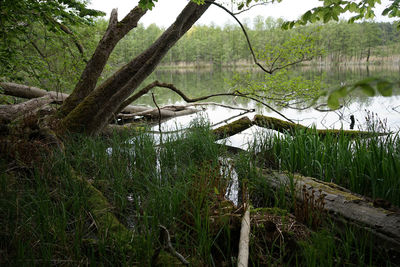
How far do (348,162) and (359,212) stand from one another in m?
1.39

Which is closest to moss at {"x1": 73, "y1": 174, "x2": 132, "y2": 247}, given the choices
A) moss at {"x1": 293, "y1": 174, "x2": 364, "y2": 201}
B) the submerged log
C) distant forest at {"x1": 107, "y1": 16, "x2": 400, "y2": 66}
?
the submerged log

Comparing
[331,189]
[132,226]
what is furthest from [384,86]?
[132,226]

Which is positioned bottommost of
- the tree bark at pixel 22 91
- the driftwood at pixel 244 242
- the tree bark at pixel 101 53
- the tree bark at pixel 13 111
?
the driftwood at pixel 244 242

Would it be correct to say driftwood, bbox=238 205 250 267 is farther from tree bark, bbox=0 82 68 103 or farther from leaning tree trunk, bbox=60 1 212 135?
tree bark, bbox=0 82 68 103

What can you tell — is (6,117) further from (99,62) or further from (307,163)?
(307,163)

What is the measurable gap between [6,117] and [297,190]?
512 centimetres

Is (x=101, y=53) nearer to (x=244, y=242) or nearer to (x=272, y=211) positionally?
(x=272, y=211)

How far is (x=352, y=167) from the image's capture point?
3.31 metres

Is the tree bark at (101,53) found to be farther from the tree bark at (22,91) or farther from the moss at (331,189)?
the moss at (331,189)

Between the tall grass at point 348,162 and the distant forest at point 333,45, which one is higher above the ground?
the distant forest at point 333,45

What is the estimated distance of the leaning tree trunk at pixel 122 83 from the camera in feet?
15.8

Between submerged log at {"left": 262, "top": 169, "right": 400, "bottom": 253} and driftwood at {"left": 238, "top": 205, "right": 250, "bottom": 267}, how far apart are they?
71 cm

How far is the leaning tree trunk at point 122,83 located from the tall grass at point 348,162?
2.63 meters

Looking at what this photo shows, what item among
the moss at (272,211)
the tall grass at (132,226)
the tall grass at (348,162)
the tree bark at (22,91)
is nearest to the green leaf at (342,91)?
the tall grass at (132,226)
